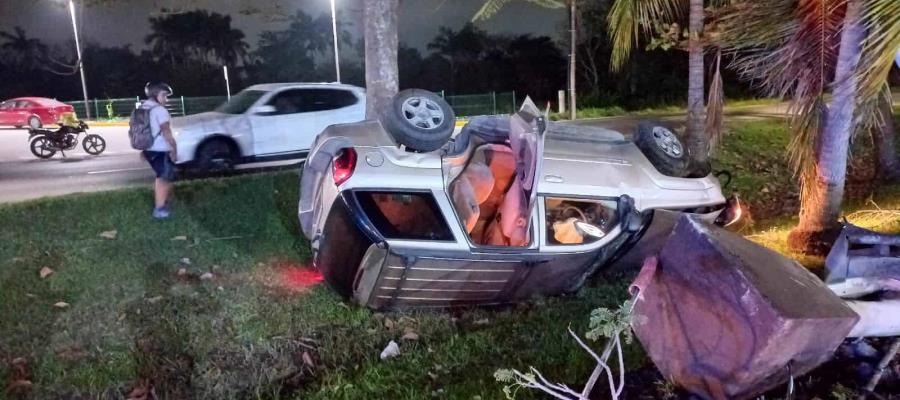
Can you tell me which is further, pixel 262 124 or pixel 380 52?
pixel 262 124

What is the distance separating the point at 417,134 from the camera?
15.4ft

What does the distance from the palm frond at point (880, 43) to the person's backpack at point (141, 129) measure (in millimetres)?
6427

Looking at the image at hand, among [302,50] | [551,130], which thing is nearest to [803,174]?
[551,130]

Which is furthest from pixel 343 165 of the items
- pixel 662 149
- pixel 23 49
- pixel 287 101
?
pixel 23 49

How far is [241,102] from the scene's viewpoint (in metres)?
10.8

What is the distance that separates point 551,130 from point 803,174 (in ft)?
7.82

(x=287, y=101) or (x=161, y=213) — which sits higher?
(x=287, y=101)

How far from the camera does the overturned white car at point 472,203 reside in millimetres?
4270

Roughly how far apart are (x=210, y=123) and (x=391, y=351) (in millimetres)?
7105

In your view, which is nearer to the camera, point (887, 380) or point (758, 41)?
point (887, 380)

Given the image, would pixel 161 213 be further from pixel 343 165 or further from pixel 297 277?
pixel 343 165

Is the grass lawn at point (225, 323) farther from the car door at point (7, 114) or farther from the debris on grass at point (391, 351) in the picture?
the car door at point (7, 114)

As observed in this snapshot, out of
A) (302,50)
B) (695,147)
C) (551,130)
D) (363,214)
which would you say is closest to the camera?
(363,214)

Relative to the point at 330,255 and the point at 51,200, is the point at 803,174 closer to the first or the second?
the point at 330,255
